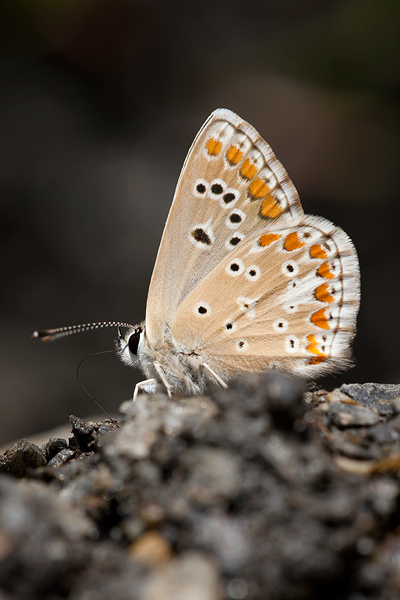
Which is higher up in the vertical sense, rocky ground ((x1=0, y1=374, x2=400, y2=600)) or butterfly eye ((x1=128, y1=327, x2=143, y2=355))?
rocky ground ((x1=0, y1=374, x2=400, y2=600))

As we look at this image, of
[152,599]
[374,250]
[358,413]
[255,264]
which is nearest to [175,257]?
[255,264]

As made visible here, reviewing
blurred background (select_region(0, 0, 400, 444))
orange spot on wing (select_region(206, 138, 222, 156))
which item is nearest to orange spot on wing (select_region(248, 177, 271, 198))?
orange spot on wing (select_region(206, 138, 222, 156))

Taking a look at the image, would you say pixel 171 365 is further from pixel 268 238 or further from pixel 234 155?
pixel 234 155

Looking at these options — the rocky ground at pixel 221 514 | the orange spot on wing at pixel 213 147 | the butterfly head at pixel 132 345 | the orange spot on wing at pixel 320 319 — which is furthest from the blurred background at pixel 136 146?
the rocky ground at pixel 221 514

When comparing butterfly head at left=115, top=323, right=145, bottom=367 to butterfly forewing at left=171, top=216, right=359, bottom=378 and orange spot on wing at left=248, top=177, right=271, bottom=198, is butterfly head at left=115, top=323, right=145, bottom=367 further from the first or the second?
orange spot on wing at left=248, top=177, right=271, bottom=198

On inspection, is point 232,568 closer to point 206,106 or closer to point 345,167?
point 345,167

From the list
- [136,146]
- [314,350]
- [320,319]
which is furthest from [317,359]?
[136,146]

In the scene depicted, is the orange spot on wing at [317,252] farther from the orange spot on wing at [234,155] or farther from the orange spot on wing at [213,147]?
the orange spot on wing at [213,147]
